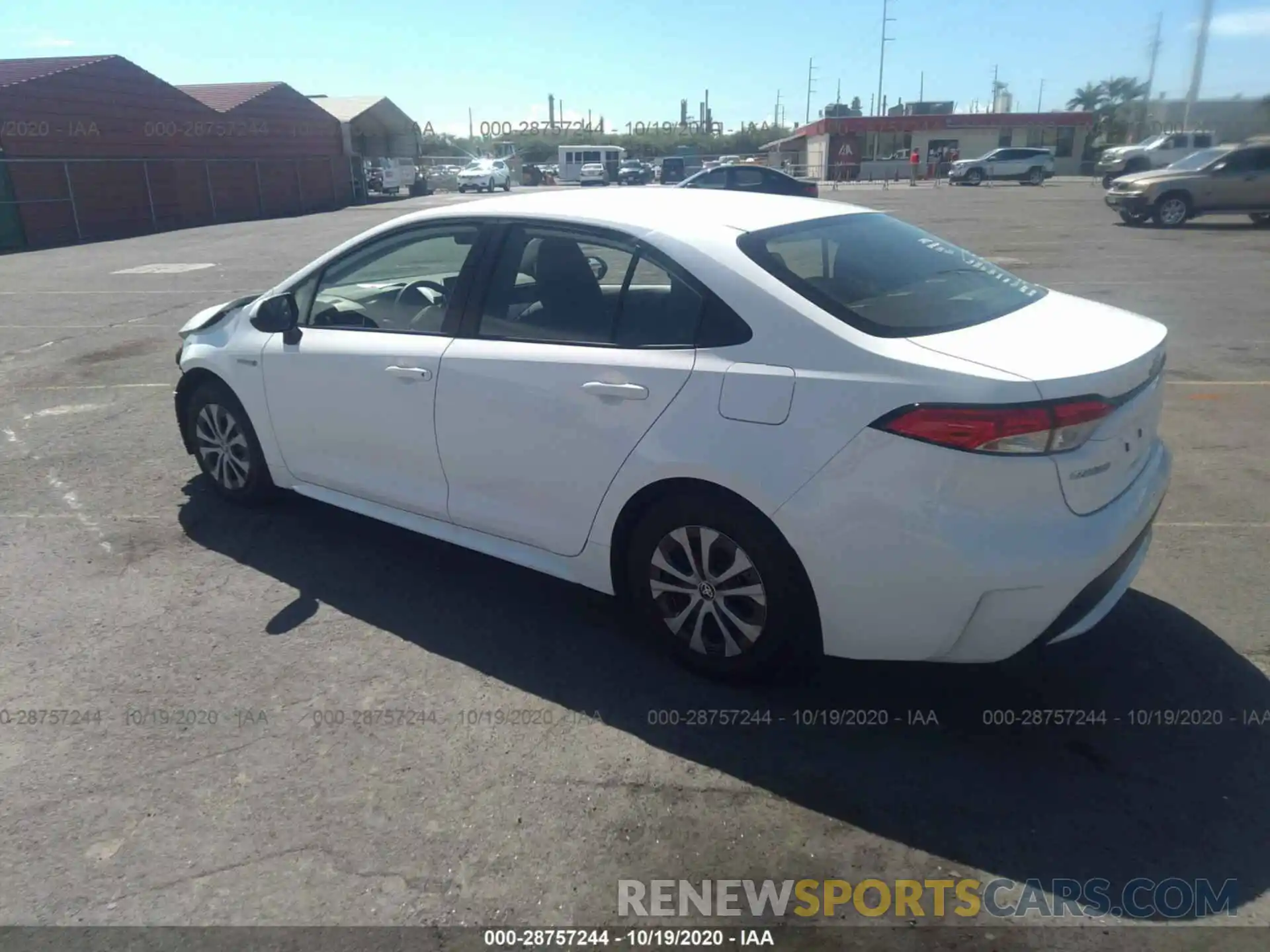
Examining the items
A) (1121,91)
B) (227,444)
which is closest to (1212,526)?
(227,444)

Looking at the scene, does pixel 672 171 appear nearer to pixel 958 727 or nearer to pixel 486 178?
pixel 486 178

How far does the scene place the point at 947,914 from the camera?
2.51 meters

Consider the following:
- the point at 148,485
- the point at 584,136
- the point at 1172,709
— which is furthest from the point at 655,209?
the point at 584,136

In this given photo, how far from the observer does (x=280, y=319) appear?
14.9 ft

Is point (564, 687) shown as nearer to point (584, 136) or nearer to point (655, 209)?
point (655, 209)

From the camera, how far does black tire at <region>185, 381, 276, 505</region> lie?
195 inches

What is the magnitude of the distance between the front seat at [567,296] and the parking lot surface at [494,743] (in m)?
1.27

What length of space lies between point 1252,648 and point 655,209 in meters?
2.90

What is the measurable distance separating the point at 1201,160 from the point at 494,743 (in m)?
24.3

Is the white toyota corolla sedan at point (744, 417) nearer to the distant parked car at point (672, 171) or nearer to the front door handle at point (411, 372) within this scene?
the front door handle at point (411, 372)

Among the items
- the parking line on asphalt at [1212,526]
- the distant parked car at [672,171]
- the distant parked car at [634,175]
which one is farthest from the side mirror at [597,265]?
the distant parked car at [634,175]

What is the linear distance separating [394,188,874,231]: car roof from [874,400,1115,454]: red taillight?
1140 mm

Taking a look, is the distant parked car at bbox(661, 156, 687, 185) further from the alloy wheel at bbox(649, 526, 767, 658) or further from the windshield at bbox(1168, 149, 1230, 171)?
the alloy wheel at bbox(649, 526, 767, 658)

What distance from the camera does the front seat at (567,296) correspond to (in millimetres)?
3660
